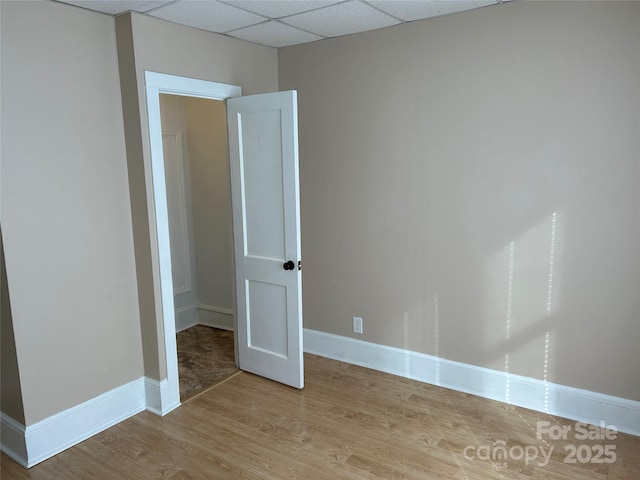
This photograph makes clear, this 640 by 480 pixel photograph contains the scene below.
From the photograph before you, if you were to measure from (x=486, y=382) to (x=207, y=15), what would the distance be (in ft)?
9.56

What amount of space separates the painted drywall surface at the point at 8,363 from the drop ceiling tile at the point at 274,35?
78.9 inches

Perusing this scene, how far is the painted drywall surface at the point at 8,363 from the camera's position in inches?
101

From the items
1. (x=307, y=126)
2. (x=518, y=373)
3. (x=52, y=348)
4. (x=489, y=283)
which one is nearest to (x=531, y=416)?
(x=518, y=373)

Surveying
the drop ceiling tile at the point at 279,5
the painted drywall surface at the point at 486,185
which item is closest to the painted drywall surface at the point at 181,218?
the painted drywall surface at the point at 486,185

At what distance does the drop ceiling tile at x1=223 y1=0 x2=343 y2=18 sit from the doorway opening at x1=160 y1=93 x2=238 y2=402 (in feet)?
5.27

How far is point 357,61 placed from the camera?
3.52 m

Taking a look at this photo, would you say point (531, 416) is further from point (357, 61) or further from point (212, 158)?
point (212, 158)

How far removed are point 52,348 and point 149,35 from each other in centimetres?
189

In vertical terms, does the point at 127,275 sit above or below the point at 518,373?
above

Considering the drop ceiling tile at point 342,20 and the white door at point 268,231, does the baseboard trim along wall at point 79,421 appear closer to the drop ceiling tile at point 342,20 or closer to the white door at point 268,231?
the white door at point 268,231

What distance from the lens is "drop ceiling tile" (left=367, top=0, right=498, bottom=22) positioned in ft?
9.21

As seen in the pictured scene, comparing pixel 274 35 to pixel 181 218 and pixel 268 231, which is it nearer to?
pixel 268 231

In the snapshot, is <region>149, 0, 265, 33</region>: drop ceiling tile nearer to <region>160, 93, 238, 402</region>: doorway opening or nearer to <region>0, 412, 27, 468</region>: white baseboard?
<region>160, 93, 238, 402</region>: doorway opening

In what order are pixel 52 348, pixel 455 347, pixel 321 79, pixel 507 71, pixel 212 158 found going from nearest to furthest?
pixel 52 348, pixel 507 71, pixel 455 347, pixel 321 79, pixel 212 158
